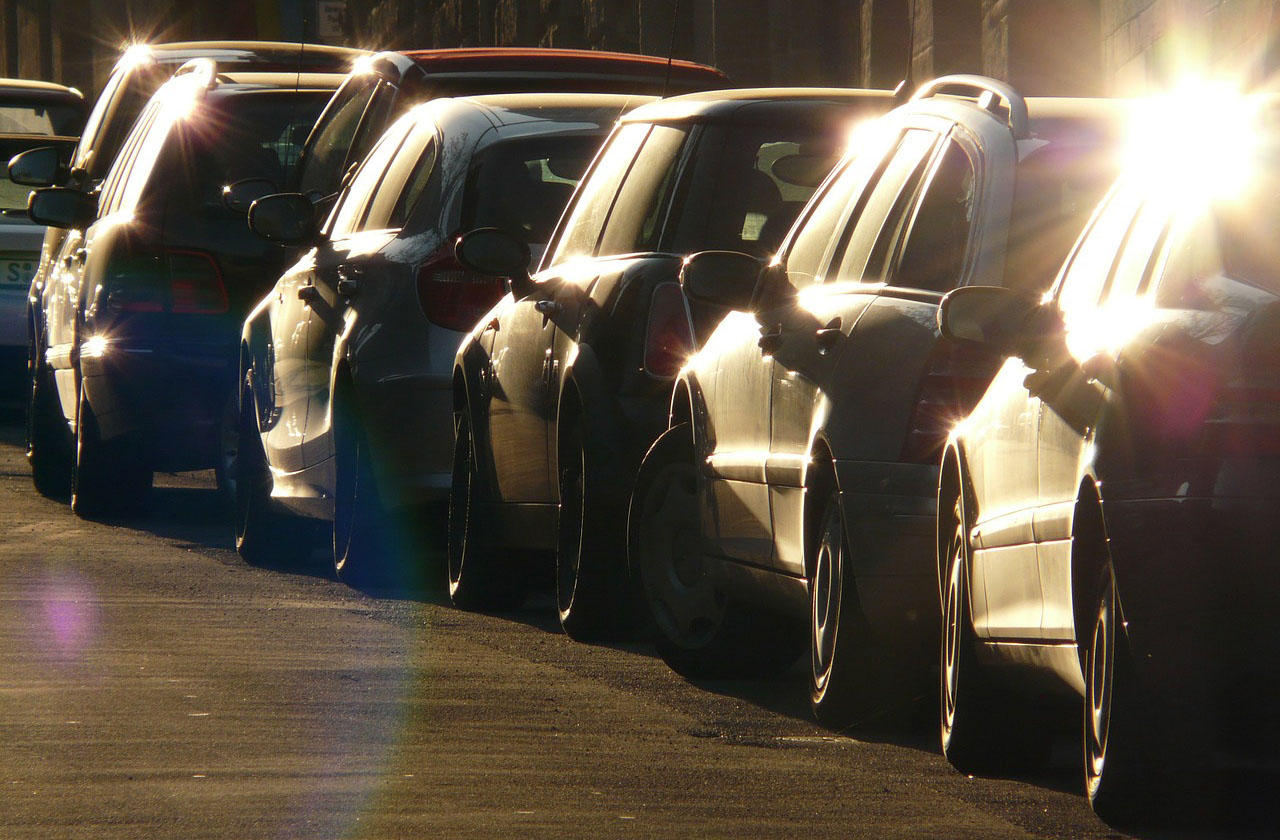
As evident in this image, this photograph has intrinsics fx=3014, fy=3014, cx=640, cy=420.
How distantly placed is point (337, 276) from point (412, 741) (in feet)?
14.5

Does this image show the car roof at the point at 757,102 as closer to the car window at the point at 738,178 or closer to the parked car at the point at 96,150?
the car window at the point at 738,178

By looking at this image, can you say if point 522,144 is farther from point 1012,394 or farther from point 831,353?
point 1012,394

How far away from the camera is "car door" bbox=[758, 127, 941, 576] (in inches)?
288

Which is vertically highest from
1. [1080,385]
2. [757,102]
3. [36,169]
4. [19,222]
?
[757,102]

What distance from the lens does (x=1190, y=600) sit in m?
5.27

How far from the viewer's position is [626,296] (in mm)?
8977

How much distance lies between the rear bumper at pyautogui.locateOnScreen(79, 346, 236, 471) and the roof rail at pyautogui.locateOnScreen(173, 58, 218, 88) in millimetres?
1232

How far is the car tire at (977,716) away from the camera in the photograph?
257 inches

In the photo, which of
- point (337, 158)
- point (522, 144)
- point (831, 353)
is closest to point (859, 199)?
point (831, 353)

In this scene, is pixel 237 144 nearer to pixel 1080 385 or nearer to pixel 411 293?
pixel 411 293

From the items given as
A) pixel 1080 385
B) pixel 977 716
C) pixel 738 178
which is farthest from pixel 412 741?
pixel 738 178

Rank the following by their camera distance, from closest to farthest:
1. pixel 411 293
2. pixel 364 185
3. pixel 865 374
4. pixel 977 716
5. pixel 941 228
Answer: pixel 977 716
pixel 865 374
pixel 941 228
pixel 411 293
pixel 364 185

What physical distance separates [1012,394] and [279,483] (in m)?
5.98

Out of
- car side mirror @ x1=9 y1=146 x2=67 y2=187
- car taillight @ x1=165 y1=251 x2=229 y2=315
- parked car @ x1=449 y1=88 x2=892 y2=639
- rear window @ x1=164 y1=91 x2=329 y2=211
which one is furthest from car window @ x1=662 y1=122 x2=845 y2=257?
car side mirror @ x1=9 y1=146 x2=67 y2=187
